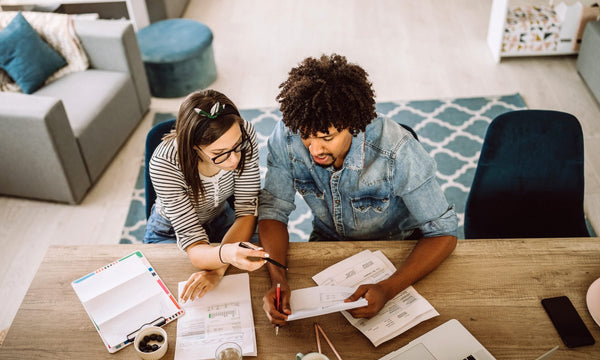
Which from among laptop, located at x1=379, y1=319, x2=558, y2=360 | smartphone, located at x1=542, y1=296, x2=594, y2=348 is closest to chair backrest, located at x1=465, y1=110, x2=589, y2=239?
smartphone, located at x1=542, y1=296, x2=594, y2=348

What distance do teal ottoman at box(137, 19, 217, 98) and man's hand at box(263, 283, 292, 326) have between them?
2.48m

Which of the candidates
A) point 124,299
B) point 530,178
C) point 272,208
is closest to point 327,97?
point 272,208

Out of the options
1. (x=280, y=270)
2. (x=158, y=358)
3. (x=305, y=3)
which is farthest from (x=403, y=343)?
(x=305, y=3)

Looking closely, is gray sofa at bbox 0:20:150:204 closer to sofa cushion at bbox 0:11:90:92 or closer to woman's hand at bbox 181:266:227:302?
sofa cushion at bbox 0:11:90:92

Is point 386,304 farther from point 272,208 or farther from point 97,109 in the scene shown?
point 97,109

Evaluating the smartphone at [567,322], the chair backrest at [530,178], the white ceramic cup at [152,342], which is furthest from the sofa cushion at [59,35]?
the smartphone at [567,322]

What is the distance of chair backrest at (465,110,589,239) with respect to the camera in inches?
71.2

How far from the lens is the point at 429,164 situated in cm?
154

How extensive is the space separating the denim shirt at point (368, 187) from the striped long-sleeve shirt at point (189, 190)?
67 millimetres

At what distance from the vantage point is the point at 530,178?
6.14ft

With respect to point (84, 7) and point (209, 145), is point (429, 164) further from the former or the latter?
point (84, 7)

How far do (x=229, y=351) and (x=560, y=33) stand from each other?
11.3 feet

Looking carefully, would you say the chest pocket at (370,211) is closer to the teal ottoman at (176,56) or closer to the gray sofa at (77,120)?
the gray sofa at (77,120)

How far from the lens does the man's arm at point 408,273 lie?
140cm
